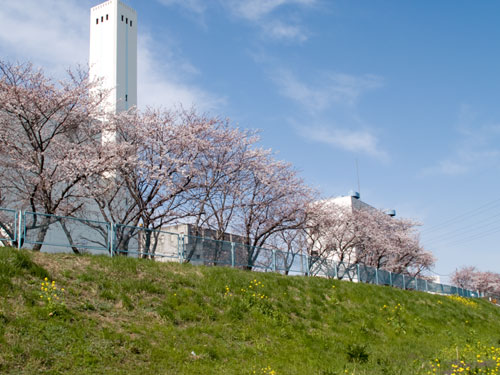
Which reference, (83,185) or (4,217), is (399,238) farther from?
(4,217)

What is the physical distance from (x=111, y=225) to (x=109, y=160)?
13.7 ft

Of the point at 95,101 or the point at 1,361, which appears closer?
the point at 1,361

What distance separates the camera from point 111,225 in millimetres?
17672

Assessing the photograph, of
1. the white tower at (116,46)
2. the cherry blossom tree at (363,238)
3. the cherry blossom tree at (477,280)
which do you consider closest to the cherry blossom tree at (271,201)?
the cherry blossom tree at (363,238)

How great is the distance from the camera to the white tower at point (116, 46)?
65.2 meters

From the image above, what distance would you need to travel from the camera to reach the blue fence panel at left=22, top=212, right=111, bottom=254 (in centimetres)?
1554

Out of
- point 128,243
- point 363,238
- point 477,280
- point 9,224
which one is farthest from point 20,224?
point 477,280

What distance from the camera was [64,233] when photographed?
682 inches

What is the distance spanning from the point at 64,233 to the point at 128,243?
2406 millimetres

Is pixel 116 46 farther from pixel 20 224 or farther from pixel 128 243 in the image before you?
pixel 20 224

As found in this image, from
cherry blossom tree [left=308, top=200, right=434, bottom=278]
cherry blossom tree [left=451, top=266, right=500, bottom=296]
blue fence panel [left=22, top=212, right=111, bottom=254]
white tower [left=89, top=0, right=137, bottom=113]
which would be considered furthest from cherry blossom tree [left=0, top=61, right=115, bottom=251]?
cherry blossom tree [left=451, top=266, right=500, bottom=296]

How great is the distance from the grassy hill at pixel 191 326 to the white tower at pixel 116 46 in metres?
51.7

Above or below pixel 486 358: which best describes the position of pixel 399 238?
above

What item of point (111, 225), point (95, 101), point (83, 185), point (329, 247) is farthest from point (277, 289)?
point (329, 247)
